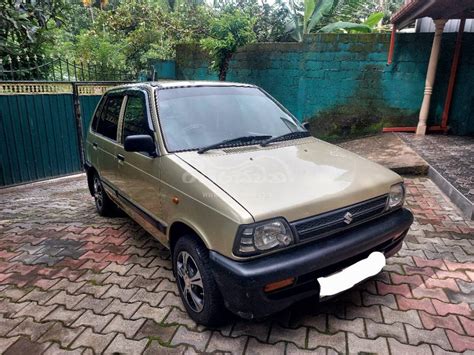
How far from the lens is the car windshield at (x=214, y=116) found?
9.31 feet

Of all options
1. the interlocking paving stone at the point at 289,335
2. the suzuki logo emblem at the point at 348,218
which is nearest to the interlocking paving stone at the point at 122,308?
the interlocking paving stone at the point at 289,335

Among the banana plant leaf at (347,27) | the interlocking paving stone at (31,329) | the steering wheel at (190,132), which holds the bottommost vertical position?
the interlocking paving stone at (31,329)

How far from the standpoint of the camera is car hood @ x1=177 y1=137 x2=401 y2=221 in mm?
2098

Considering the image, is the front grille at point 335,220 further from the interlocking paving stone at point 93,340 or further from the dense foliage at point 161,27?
the dense foliage at point 161,27

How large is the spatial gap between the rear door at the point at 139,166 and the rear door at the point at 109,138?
6.8 inches

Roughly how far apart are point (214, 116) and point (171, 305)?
1.61 metres

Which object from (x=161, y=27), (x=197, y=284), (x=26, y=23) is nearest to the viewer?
(x=197, y=284)

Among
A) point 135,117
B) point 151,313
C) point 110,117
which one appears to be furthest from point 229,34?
point 151,313

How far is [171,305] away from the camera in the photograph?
2.71 m

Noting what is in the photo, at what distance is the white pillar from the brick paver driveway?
156 inches

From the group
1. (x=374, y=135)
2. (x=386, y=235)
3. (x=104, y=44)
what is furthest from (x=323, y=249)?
(x=104, y=44)

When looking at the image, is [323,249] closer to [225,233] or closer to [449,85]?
[225,233]

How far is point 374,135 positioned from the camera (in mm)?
7832

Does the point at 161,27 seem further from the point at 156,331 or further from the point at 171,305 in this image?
the point at 156,331
